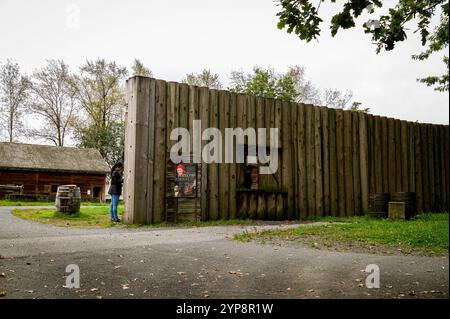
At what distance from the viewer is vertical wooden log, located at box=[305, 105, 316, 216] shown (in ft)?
44.6

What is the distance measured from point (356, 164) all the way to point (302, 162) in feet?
8.40

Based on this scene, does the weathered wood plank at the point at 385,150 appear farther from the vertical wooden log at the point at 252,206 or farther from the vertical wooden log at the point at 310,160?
the vertical wooden log at the point at 252,206

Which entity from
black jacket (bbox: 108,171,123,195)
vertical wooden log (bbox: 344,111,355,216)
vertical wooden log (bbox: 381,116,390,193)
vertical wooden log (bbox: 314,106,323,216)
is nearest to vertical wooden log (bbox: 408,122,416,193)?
vertical wooden log (bbox: 381,116,390,193)

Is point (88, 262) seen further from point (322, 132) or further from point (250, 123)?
point (322, 132)

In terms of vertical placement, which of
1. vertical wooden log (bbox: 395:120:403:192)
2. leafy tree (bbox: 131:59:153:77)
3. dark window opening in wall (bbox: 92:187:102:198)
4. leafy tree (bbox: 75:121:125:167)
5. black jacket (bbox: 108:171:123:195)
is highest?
leafy tree (bbox: 131:59:153:77)

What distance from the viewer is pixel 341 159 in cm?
1436

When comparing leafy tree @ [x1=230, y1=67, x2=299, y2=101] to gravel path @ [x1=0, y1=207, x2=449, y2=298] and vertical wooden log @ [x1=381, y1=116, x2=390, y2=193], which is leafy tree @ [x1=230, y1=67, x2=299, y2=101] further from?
gravel path @ [x1=0, y1=207, x2=449, y2=298]

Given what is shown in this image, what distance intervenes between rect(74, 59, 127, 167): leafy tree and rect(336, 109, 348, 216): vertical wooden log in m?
25.9

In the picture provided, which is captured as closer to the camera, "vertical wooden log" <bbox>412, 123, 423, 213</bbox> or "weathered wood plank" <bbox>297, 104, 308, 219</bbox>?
"weathered wood plank" <bbox>297, 104, 308, 219</bbox>

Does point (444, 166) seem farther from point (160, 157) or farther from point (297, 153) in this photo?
point (160, 157)

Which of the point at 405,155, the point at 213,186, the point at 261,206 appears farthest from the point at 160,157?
the point at 405,155

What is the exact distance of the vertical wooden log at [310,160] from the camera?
1359 cm

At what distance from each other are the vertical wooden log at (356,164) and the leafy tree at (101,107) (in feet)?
85.7

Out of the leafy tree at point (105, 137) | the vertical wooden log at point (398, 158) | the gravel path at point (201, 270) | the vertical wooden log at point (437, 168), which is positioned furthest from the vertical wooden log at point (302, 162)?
the leafy tree at point (105, 137)
